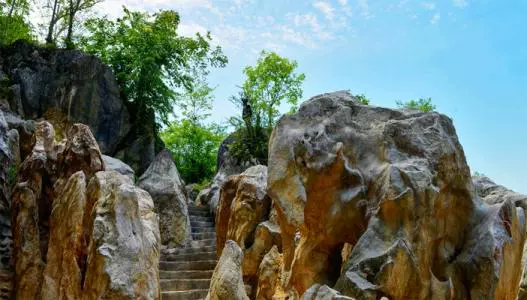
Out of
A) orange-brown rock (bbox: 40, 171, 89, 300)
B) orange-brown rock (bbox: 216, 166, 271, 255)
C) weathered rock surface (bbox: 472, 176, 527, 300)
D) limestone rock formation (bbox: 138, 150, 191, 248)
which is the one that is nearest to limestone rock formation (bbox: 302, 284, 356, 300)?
orange-brown rock (bbox: 40, 171, 89, 300)

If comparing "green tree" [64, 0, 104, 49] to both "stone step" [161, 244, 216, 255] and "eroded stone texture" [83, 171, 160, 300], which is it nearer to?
"stone step" [161, 244, 216, 255]

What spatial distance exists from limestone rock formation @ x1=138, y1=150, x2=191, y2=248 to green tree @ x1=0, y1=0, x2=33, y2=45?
29.8 feet

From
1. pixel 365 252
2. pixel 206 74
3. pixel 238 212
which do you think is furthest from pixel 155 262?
pixel 206 74

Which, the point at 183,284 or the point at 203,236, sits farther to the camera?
the point at 203,236

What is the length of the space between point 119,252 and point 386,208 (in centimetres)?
267

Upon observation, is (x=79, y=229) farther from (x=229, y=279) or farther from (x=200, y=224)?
(x=200, y=224)

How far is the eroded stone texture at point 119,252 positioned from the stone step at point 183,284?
410 centimetres

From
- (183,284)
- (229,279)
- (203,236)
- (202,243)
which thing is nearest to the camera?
(229,279)

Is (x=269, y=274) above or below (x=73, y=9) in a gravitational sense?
below

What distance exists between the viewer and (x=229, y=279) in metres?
4.87

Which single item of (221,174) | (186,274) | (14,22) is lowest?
(186,274)

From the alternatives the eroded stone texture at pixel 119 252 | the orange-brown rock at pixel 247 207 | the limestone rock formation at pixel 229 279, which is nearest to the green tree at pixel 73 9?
the orange-brown rock at pixel 247 207

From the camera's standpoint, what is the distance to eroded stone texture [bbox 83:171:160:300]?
531 cm

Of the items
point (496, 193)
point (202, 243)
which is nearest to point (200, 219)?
point (202, 243)
